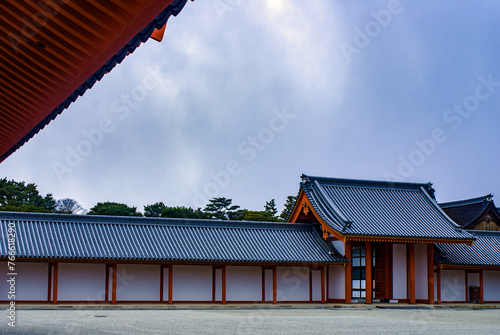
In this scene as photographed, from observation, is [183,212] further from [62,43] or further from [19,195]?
[62,43]

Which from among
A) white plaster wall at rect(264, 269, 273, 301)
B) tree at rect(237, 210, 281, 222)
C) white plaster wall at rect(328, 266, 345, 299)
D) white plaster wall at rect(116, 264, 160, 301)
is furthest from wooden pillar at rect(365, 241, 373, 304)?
tree at rect(237, 210, 281, 222)

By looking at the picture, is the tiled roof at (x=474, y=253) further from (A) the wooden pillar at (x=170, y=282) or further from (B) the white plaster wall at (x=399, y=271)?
(A) the wooden pillar at (x=170, y=282)

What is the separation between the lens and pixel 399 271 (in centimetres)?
3159

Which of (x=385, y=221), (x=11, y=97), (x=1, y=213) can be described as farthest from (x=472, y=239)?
(x=11, y=97)

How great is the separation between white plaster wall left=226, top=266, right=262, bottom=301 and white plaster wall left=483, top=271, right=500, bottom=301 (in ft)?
43.0

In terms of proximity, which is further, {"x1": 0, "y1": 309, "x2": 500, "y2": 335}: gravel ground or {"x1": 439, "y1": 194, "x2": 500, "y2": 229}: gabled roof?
{"x1": 439, "y1": 194, "x2": 500, "y2": 229}: gabled roof

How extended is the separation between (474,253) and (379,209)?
19.3ft

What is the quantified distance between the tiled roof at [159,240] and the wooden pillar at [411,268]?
4076mm

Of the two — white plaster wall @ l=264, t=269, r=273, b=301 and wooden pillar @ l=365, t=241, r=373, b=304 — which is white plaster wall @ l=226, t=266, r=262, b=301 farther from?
wooden pillar @ l=365, t=241, r=373, b=304

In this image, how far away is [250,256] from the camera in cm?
2853

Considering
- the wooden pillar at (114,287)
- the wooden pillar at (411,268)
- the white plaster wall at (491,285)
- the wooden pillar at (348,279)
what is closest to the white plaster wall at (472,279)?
the white plaster wall at (491,285)

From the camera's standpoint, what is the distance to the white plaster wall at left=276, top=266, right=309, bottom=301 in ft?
98.3

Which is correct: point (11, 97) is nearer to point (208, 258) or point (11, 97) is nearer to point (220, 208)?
point (208, 258)

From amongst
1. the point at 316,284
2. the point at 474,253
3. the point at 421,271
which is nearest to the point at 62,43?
the point at 316,284
